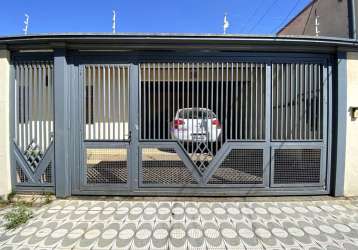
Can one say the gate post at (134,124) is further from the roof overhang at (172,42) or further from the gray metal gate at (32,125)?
the gray metal gate at (32,125)

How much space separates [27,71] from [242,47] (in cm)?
372

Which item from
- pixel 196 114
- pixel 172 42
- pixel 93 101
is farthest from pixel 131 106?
pixel 172 42

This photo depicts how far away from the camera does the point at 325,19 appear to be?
6465 mm

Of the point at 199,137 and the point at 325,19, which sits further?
the point at 325,19

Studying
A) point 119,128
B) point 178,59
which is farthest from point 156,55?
point 119,128

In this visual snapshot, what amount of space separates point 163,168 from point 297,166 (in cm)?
234

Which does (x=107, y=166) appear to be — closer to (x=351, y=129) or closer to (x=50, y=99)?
(x=50, y=99)

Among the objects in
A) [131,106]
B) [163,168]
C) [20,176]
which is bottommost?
[20,176]

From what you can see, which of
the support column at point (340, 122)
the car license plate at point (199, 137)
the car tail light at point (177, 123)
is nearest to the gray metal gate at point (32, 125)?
the car tail light at point (177, 123)

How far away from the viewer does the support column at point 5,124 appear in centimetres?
412

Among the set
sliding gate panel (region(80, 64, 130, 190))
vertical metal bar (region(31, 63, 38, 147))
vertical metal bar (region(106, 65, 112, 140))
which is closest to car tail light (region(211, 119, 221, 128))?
sliding gate panel (region(80, 64, 130, 190))

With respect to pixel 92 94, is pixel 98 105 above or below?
below

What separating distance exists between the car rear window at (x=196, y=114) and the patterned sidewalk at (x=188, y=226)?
1437mm

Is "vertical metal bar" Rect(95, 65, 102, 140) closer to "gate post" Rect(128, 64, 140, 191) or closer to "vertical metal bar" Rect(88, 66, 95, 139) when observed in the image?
"vertical metal bar" Rect(88, 66, 95, 139)
